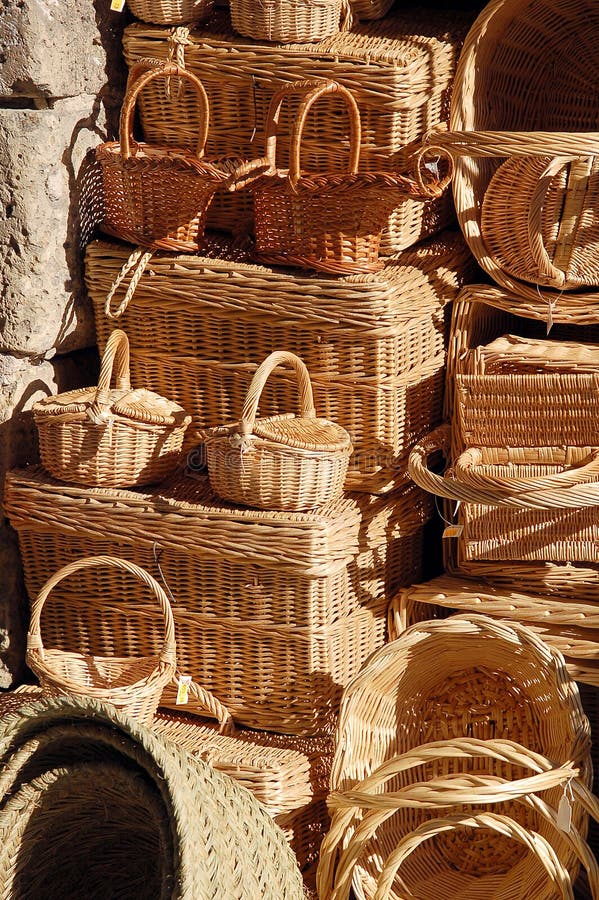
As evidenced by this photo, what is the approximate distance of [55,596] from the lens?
258cm

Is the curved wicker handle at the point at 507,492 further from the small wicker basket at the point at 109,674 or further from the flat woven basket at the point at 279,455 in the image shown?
the small wicker basket at the point at 109,674

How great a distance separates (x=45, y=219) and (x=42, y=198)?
5 cm

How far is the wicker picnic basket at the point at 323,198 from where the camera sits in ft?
7.61

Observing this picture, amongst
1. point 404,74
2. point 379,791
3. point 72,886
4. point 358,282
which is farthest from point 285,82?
point 72,886

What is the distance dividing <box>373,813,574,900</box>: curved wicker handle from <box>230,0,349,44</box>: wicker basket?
163cm

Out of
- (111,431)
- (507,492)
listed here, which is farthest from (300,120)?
(507,492)

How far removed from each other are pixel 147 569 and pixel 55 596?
249mm

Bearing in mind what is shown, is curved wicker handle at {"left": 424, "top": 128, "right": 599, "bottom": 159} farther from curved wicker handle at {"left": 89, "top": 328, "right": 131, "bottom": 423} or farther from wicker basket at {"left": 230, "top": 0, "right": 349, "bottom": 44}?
curved wicker handle at {"left": 89, "top": 328, "right": 131, "bottom": 423}

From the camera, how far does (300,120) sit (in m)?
2.30

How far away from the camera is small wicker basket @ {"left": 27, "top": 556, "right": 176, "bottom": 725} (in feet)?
7.50

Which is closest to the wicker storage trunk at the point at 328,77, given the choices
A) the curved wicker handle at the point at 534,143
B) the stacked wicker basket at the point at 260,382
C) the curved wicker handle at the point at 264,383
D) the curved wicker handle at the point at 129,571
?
the stacked wicker basket at the point at 260,382

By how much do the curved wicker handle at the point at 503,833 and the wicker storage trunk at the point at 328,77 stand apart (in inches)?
47.7

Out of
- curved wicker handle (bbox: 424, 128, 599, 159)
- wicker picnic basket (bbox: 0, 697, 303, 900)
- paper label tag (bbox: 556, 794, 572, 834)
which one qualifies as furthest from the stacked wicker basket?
paper label tag (bbox: 556, 794, 572, 834)

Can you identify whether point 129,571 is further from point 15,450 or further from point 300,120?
point 300,120
